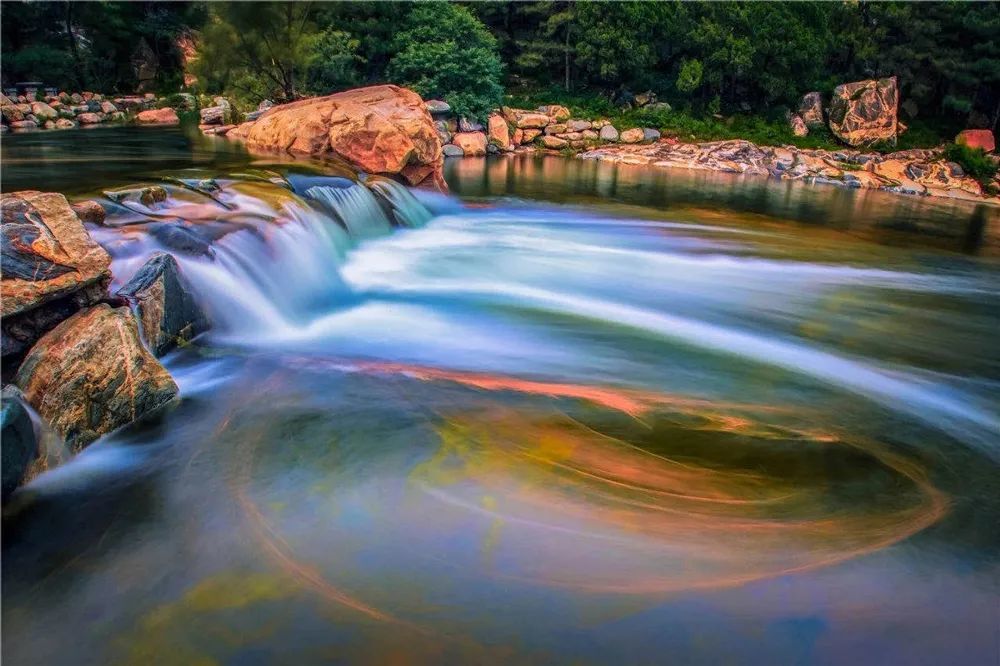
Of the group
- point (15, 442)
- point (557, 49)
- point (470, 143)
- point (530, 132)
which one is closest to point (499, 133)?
point (470, 143)

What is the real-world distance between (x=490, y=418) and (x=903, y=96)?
32513 millimetres

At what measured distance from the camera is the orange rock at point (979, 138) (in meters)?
24.8

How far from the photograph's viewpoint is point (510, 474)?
4.32 meters

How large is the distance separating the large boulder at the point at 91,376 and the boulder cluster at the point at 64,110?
709 inches

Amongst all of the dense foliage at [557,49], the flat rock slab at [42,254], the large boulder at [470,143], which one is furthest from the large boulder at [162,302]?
the large boulder at [470,143]

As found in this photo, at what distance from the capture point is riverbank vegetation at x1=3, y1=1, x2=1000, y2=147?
966 inches

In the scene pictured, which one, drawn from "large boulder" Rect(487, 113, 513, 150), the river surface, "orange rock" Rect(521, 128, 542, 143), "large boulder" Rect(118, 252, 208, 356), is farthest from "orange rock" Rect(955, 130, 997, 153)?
"large boulder" Rect(118, 252, 208, 356)

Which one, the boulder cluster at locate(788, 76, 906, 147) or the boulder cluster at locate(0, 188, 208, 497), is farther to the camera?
the boulder cluster at locate(788, 76, 906, 147)

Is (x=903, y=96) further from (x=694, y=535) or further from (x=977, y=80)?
(x=694, y=535)

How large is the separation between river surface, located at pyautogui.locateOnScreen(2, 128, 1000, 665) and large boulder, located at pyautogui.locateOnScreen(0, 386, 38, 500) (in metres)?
0.12

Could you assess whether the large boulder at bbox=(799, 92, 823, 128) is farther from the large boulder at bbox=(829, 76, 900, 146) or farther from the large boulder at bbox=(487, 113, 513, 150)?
the large boulder at bbox=(487, 113, 513, 150)

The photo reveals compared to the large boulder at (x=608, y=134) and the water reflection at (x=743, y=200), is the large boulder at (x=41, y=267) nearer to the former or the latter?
the water reflection at (x=743, y=200)

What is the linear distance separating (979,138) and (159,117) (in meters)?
28.6

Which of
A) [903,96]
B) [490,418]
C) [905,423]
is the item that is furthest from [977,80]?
[490,418]
